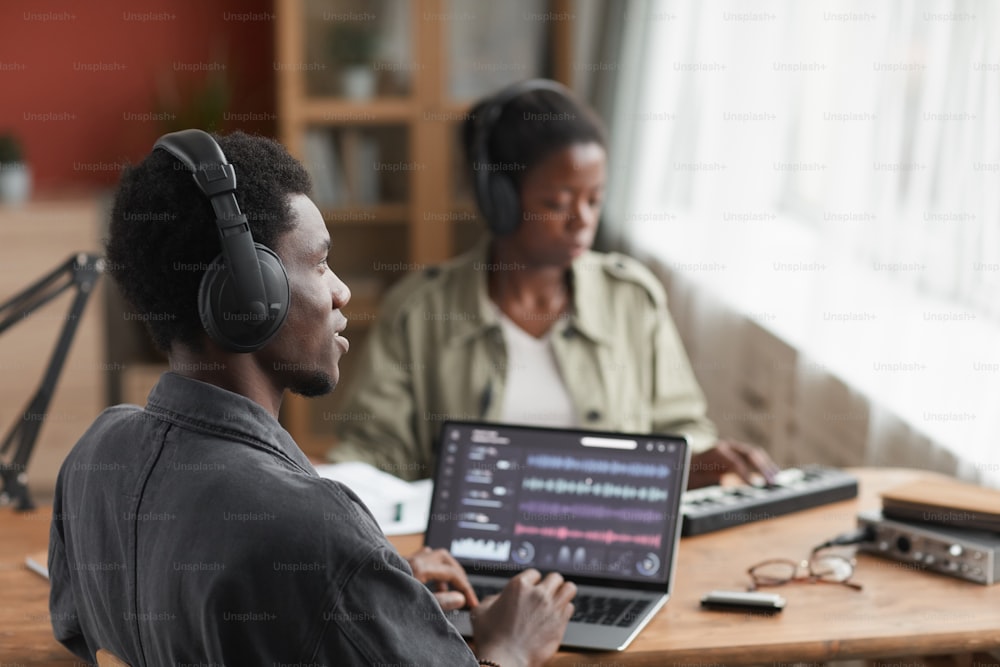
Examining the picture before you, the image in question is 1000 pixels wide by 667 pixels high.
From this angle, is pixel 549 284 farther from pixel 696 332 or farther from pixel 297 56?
pixel 297 56

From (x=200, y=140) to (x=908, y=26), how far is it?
5.80 ft

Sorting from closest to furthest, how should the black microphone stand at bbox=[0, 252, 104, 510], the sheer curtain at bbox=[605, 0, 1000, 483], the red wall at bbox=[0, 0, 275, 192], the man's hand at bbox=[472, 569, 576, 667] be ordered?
the man's hand at bbox=[472, 569, 576, 667], the black microphone stand at bbox=[0, 252, 104, 510], the sheer curtain at bbox=[605, 0, 1000, 483], the red wall at bbox=[0, 0, 275, 192]

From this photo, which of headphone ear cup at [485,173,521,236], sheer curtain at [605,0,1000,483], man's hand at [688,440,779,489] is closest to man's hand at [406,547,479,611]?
man's hand at [688,440,779,489]

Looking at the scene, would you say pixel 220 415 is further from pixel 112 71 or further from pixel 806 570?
pixel 112 71

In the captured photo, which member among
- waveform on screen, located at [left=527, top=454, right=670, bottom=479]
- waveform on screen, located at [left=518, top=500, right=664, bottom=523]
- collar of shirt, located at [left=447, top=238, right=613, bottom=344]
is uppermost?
collar of shirt, located at [left=447, top=238, right=613, bottom=344]

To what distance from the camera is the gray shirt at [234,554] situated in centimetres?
108

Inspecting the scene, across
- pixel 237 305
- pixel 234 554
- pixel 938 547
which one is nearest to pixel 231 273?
pixel 237 305

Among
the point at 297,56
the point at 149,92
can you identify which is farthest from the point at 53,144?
the point at 297,56

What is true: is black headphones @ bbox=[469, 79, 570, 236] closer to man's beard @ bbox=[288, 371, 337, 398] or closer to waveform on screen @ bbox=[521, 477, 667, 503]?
waveform on screen @ bbox=[521, 477, 667, 503]

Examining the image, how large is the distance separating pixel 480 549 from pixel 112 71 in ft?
11.2

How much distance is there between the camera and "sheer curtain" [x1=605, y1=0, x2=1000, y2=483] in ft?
7.45

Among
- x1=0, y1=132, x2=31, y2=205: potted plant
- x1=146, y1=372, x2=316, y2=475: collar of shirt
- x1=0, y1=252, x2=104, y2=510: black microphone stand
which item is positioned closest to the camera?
x1=146, y1=372, x2=316, y2=475: collar of shirt

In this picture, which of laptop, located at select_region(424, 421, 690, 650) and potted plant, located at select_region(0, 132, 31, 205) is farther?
potted plant, located at select_region(0, 132, 31, 205)

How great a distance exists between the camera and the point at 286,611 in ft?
3.52
